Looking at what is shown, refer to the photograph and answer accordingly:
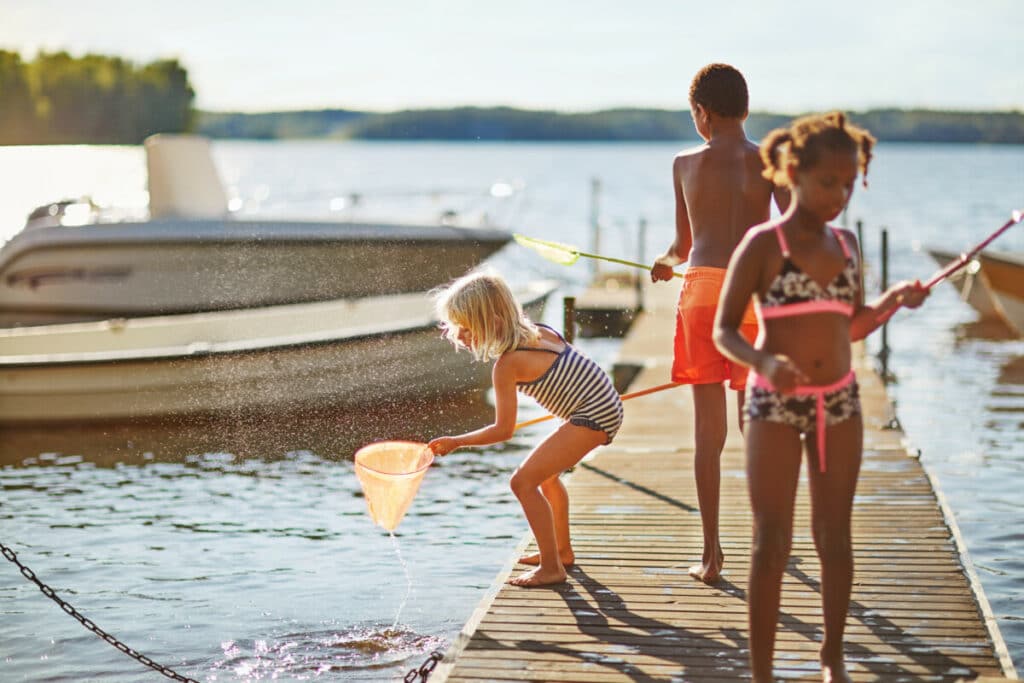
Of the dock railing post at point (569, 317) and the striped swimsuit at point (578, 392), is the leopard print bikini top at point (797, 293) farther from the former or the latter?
the dock railing post at point (569, 317)

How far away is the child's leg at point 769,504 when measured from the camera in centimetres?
375

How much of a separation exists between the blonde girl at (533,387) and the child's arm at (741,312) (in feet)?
5.08

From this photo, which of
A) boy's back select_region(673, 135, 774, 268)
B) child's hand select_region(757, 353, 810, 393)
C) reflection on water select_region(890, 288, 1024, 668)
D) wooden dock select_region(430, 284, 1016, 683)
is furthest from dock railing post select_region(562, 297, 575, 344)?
child's hand select_region(757, 353, 810, 393)

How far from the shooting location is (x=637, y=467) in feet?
27.8

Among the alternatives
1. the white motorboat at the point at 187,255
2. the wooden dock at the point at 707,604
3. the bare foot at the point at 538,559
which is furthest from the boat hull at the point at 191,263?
the bare foot at the point at 538,559

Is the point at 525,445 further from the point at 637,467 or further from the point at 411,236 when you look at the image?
the point at 411,236

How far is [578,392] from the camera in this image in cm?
541

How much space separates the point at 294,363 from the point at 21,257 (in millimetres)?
6587

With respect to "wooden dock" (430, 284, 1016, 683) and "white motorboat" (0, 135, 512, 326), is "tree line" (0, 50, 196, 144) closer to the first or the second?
"white motorboat" (0, 135, 512, 326)

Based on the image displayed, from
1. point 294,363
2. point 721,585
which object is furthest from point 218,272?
point 721,585

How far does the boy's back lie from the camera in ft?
17.1

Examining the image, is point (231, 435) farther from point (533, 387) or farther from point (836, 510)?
point (836, 510)

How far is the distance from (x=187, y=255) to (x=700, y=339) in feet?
41.5

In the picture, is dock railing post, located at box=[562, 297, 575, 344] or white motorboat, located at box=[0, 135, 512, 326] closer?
dock railing post, located at box=[562, 297, 575, 344]
